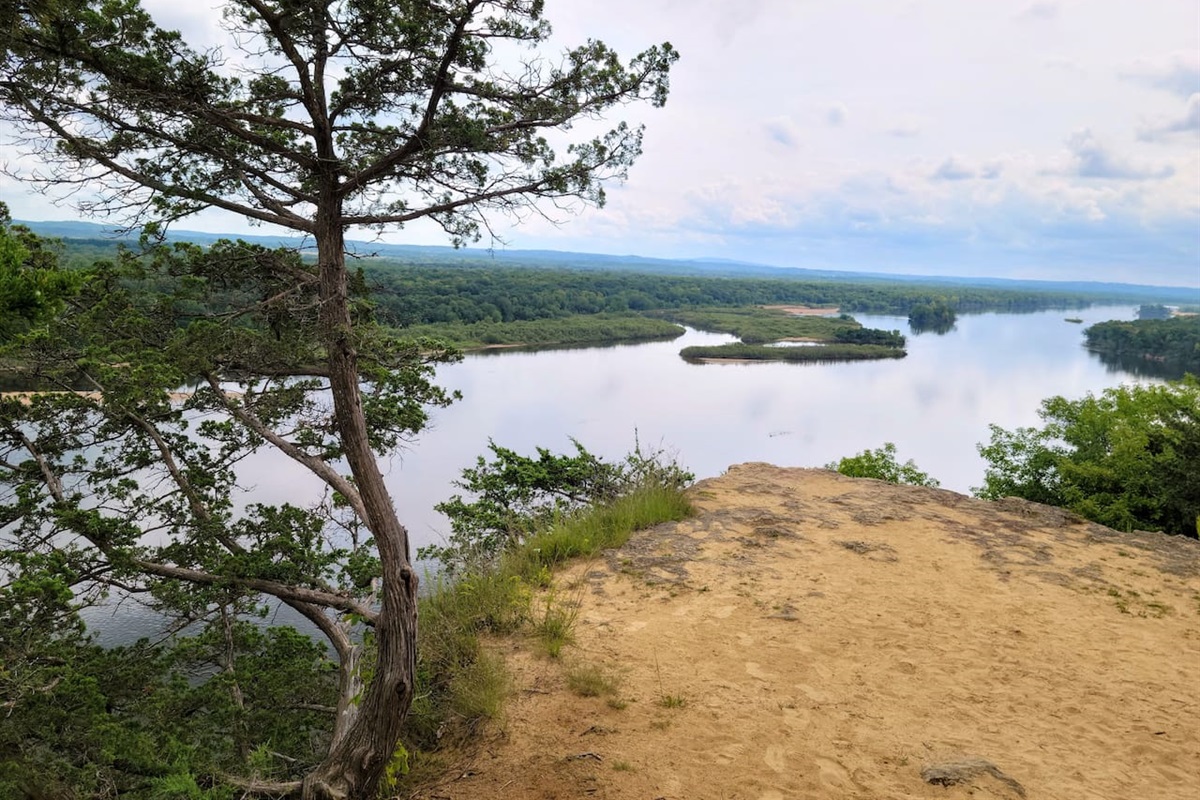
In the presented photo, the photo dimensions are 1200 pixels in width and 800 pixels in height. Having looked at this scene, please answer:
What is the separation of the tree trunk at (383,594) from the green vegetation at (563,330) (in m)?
32.6

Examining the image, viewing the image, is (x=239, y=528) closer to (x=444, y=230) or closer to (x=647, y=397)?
(x=444, y=230)

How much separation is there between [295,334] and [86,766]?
7.08 feet

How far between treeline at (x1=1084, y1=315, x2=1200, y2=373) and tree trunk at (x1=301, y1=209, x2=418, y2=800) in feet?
151

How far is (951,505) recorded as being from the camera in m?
6.88

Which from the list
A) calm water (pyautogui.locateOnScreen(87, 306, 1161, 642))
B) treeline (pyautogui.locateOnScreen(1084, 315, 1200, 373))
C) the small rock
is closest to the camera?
the small rock

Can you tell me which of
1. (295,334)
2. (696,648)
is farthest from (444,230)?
(696,648)

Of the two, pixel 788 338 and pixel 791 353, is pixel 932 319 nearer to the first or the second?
pixel 788 338

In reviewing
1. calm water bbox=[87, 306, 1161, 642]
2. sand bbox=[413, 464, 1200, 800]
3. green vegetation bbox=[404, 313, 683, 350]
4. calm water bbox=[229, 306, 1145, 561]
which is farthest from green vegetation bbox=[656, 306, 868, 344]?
sand bbox=[413, 464, 1200, 800]

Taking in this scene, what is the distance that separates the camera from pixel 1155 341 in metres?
43.3

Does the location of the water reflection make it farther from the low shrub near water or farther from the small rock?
the small rock

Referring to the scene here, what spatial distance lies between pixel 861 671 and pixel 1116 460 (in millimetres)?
6187

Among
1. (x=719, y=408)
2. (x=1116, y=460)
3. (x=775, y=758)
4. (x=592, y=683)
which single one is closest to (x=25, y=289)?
(x=592, y=683)

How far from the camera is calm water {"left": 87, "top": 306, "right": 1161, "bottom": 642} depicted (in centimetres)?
1752

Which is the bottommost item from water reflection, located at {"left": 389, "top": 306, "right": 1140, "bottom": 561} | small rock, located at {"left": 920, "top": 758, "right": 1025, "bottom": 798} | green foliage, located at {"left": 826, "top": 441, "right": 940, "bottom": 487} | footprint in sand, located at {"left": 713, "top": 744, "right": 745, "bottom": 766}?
water reflection, located at {"left": 389, "top": 306, "right": 1140, "bottom": 561}
